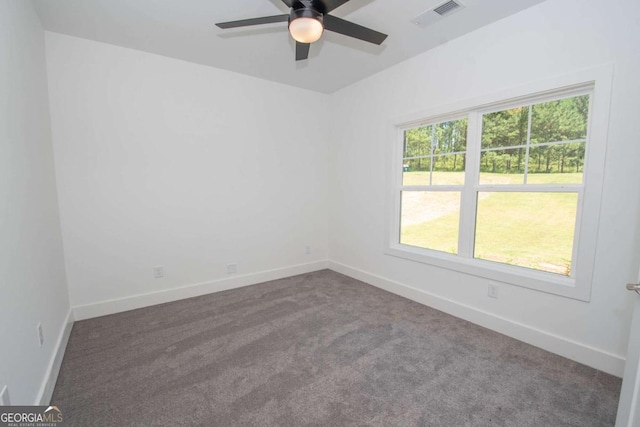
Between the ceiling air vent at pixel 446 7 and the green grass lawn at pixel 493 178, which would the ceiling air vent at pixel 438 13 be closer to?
the ceiling air vent at pixel 446 7

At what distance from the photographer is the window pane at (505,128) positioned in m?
2.39

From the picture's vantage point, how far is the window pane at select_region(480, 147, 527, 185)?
2420 mm

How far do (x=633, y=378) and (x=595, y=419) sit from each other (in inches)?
24.7

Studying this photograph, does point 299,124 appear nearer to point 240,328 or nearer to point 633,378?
A: point 240,328

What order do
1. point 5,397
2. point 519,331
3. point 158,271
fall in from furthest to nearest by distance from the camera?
1. point 158,271
2. point 519,331
3. point 5,397

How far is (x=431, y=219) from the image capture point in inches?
123

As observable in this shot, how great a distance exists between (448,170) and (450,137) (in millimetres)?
350

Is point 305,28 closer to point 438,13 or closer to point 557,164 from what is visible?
point 438,13

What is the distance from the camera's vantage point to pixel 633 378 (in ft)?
3.90

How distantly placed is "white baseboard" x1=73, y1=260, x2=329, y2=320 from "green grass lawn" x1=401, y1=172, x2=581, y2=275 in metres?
2.26

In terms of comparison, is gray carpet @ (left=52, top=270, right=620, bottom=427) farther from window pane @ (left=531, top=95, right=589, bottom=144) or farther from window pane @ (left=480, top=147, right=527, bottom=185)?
window pane @ (left=531, top=95, right=589, bottom=144)
